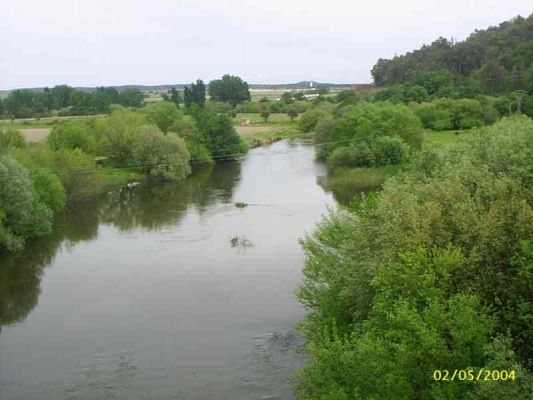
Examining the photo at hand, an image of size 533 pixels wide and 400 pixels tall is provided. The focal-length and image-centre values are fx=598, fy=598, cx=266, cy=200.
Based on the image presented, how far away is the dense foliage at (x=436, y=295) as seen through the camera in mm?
9297

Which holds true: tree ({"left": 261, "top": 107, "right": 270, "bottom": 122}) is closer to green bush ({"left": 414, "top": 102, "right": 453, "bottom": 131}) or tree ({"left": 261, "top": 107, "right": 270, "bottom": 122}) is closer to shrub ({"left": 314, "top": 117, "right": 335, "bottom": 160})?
shrub ({"left": 314, "top": 117, "right": 335, "bottom": 160})

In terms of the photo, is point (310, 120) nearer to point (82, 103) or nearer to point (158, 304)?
point (82, 103)

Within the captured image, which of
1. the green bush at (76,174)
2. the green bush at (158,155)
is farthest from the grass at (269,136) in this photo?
the green bush at (76,174)

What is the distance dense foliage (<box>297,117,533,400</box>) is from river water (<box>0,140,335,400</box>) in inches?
164

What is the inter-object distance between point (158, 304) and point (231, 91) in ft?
323

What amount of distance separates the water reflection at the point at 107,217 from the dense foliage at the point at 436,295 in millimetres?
13402

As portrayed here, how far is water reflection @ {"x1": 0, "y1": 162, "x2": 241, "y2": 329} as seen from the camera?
23.0m

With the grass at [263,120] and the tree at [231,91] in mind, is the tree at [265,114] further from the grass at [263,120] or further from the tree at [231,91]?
the tree at [231,91]

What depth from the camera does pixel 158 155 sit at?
46719 mm

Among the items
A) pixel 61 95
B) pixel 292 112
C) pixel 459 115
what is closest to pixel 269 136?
pixel 292 112

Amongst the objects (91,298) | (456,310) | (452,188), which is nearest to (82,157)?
(91,298)

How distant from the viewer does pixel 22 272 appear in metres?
25.0

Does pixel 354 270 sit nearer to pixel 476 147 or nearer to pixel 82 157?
pixel 476 147

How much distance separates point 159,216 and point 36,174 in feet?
23.0
